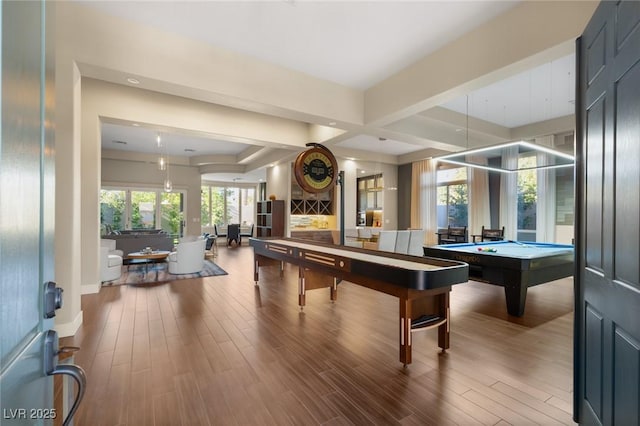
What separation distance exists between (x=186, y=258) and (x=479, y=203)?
756 cm

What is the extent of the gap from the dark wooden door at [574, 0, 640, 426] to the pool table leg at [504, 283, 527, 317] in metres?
2.09

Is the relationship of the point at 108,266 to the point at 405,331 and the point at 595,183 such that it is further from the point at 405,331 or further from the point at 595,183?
the point at 595,183

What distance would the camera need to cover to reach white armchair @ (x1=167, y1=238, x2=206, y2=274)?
623 cm

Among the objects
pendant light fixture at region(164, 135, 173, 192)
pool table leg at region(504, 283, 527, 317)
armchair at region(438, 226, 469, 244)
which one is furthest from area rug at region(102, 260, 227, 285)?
armchair at region(438, 226, 469, 244)

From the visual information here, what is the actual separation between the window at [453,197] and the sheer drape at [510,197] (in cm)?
113

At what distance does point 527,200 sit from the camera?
297 inches

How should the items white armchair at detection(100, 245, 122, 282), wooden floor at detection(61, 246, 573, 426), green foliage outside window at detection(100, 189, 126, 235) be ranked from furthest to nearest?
green foliage outside window at detection(100, 189, 126, 235)
white armchair at detection(100, 245, 122, 282)
wooden floor at detection(61, 246, 573, 426)

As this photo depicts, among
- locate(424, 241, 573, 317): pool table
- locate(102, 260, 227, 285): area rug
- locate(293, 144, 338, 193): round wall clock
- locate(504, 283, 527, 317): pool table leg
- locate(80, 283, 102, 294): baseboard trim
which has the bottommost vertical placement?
locate(102, 260, 227, 285): area rug

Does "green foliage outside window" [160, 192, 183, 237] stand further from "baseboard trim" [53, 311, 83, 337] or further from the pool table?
the pool table

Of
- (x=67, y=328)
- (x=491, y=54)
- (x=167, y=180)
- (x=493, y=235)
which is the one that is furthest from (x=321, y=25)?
(x=167, y=180)

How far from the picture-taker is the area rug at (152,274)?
19.4 ft

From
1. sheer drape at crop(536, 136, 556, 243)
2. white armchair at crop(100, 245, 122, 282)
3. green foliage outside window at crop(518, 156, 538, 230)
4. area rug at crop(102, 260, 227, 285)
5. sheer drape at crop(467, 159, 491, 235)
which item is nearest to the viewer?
white armchair at crop(100, 245, 122, 282)

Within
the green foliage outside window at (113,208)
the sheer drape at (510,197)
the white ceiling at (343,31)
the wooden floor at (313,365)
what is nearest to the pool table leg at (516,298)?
the wooden floor at (313,365)

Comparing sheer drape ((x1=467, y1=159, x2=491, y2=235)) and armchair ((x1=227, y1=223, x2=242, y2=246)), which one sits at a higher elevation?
sheer drape ((x1=467, y1=159, x2=491, y2=235))
